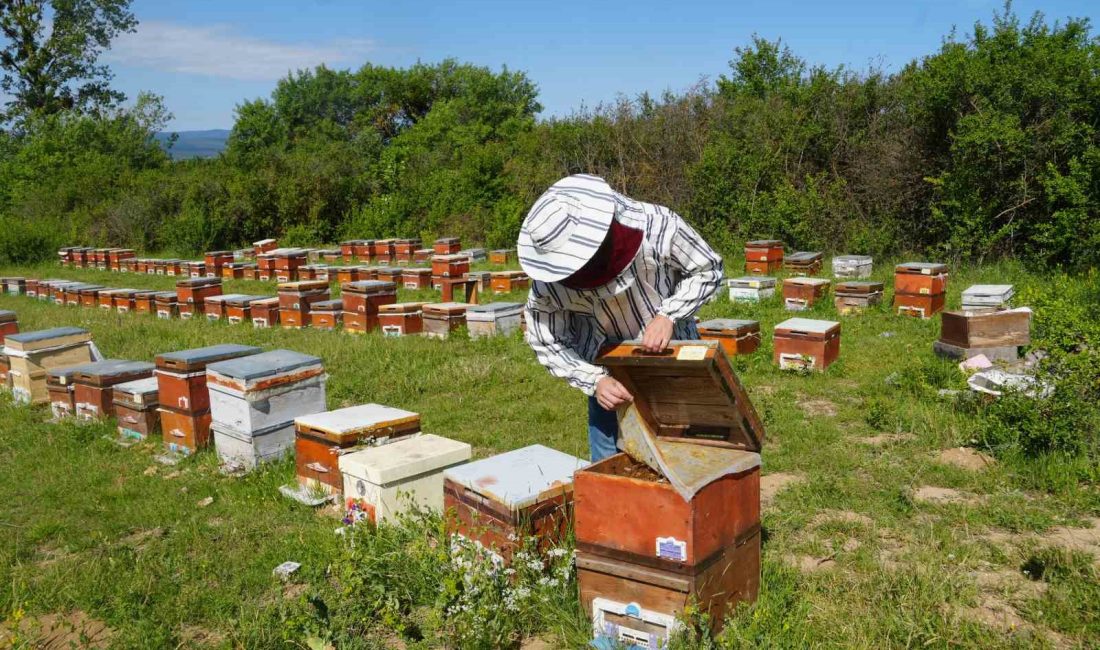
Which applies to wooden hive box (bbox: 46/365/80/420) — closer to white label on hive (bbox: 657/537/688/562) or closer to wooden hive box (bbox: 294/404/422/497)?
wooden hive box (bbox: 294/404/422/497)

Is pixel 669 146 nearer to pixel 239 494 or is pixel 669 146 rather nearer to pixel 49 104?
pixel 239 494

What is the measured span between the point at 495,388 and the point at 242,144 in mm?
37294

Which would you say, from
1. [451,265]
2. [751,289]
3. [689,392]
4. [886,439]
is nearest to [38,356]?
[451,265]

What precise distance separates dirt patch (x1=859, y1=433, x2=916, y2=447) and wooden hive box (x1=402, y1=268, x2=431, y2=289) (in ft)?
27.9

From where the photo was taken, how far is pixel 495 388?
6844 mm

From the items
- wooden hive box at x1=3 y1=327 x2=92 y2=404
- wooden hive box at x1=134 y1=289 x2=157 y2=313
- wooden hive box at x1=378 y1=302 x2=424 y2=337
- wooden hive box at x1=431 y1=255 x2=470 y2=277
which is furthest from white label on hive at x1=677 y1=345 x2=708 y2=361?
wooden hive box at x1=134 y1=289 x2=157 y2=313

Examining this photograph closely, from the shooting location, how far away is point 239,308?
10.8 metres

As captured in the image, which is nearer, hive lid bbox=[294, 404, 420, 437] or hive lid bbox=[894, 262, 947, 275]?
hive lid bbox=[294, 404, 420, 437]

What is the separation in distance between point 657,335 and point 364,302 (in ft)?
24.1

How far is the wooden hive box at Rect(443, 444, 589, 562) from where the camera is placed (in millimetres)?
3086

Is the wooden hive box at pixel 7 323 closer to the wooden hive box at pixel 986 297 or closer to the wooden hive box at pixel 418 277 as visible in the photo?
the wooden hive box at pixel 418 277

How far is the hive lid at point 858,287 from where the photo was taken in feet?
30.7

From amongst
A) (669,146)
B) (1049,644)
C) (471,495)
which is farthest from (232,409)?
(669,146)

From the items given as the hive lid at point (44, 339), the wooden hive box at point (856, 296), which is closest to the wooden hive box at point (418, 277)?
the hive lid at point (44, 339)
